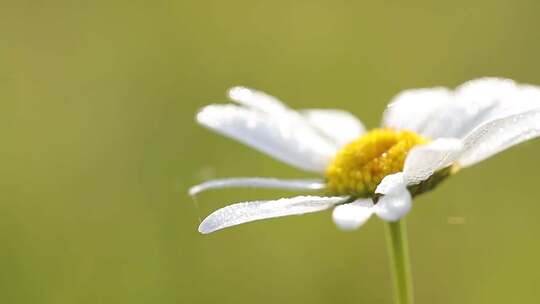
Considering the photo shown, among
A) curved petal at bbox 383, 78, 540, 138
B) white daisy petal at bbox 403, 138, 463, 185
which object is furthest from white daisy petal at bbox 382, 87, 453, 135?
white daisy petal at bbox 403, 138, 463, 185

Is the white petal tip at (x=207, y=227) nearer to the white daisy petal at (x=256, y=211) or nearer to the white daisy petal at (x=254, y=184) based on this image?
the white daisy petal at (x=256, y=211)

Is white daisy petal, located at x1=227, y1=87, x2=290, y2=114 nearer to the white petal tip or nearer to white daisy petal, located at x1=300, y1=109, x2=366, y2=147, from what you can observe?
white daisy petal, located at x1=300, y1=109, x2=366, y2=147

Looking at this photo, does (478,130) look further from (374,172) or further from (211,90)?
(211,90)

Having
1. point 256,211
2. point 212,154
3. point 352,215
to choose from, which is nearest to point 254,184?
point 256,211

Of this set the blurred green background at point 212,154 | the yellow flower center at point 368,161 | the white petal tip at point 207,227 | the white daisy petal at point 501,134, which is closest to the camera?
the white petal tip at point 207,227

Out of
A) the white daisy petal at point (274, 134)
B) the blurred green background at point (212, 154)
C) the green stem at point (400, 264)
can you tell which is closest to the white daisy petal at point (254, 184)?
the white daisy petal at point (274, 134)

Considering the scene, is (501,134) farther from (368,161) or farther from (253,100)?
(253,100)
